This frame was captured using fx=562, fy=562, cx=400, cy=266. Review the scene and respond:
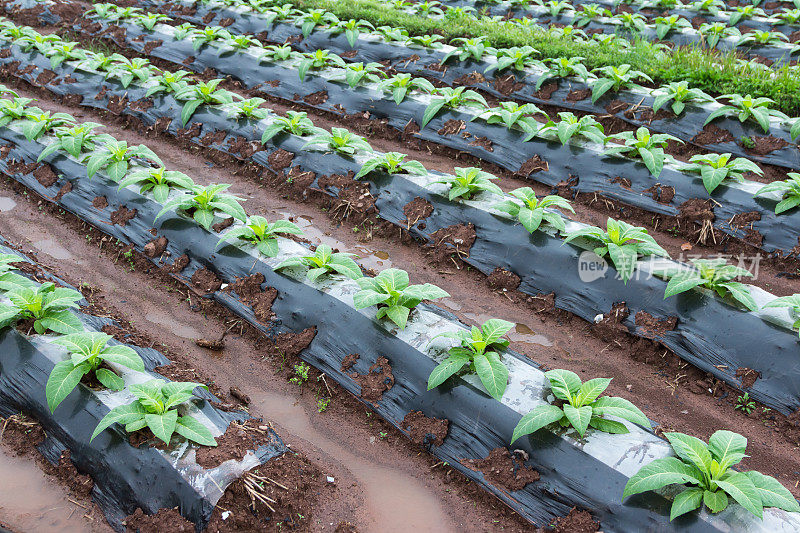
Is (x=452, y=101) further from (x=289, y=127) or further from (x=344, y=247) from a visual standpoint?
(x=344, y=247)

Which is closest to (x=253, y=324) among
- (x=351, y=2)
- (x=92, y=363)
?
(x=92, y=363)

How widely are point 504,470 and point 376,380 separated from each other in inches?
41.9

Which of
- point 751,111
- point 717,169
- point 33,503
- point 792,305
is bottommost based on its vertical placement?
point 33,503

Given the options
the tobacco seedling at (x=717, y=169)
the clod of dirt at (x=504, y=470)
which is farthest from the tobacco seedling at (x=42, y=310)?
the tobacco seedling at (x=717, y=169)

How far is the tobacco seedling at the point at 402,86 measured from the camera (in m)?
7.60

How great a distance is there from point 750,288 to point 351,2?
10388 millimetres

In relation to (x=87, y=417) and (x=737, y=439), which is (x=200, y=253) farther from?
(x=737, y=439)

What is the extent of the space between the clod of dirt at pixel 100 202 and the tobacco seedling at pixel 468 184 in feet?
11.1

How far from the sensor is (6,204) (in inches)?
246

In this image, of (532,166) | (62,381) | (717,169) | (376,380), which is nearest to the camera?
(62,381)

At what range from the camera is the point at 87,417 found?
3.40 metres

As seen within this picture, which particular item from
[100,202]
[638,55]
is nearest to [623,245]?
[100,202]

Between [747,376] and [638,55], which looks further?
[638,55]

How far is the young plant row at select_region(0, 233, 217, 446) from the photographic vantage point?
321cm
